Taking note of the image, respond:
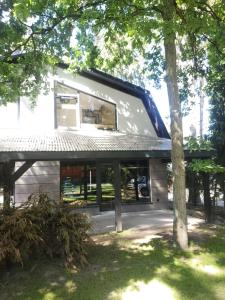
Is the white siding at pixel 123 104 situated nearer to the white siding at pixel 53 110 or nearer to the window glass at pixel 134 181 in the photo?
the white siding at pixel 53 110

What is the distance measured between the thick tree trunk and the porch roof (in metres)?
2.20

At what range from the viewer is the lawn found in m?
6.27

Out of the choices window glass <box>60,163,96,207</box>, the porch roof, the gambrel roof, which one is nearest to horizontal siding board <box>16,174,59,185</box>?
window glass <box>60,163,96,207</box>

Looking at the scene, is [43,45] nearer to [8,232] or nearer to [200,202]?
[8,232]

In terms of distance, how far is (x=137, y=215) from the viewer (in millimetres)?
14445

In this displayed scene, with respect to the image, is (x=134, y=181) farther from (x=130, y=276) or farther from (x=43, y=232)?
(x=130, y=276)

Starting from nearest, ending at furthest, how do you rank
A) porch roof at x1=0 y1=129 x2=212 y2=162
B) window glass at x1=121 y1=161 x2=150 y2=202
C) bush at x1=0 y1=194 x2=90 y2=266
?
bush at x1=0 y1=194 x2=90 y2=266
porch roof at x1=0 y1=129 x2=212 y2=162
window glass at x1=121 y1=161 x2=150 y2=202

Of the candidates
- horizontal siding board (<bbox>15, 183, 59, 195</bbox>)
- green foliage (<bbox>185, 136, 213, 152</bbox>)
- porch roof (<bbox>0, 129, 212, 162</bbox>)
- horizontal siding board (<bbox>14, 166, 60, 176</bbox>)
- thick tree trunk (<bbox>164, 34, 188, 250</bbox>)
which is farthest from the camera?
horizontal siding board (<bbox>14, 166, 60, 176</bbox>)

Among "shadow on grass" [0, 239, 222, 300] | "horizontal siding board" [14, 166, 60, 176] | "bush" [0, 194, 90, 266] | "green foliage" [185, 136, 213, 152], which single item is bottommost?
"shadow on grass" [0, 239, 222, 300]

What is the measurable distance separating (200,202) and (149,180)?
364 cm

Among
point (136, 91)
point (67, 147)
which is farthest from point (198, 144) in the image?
point (136, 91)

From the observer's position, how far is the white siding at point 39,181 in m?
13.6

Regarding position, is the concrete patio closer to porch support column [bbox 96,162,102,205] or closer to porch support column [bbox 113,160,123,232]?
porch support column [bbox 113,160,123,232]

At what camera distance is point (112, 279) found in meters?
6.90
